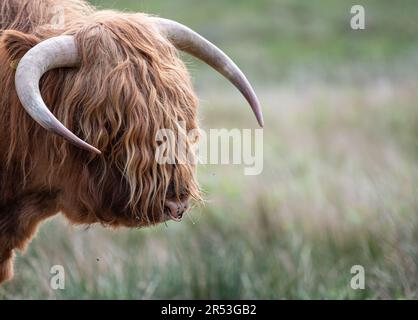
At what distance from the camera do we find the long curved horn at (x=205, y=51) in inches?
175

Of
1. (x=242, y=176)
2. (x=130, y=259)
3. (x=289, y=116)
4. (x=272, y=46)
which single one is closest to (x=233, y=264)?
(x=130, y=259)

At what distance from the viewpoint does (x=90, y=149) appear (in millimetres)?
3801

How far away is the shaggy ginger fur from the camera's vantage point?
3.97 meters

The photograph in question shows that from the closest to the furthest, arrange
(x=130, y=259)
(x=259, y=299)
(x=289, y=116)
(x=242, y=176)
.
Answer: (x=259, y=299) < (x=130, y=259) < (x=242, y=176) < (x=289, y=116)

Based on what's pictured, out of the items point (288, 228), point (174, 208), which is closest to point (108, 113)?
point (174, 208)

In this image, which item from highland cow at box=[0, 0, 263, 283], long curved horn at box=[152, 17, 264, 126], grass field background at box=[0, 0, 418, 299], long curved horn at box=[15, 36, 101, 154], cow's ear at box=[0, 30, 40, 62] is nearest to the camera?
long curved horn at box=[15, 36, 101, 154]

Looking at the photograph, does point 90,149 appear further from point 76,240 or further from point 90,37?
point 76,240

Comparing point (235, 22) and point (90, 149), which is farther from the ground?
point (235, 22)

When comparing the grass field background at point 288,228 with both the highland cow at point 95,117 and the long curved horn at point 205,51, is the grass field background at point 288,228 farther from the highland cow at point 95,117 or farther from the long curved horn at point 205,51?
the highland cow at point 95,117

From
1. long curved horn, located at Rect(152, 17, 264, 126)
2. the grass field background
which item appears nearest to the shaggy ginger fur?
long curved horn, located at Rect(152, 17, 264, 126)

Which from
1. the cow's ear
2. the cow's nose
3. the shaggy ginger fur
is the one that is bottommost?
the cow's nose

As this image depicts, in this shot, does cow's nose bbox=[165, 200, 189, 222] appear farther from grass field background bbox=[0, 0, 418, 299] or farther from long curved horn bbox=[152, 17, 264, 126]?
grass field background bbox=[0, 0, 418, 299]

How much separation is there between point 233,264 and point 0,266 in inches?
95.2

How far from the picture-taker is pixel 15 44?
4.07 m
